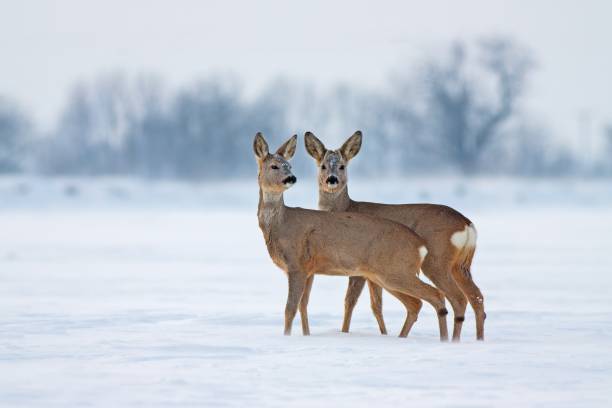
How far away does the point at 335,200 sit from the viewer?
1204cm

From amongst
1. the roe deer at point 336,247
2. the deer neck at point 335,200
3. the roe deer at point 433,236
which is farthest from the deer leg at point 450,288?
the deer neck at point 335,200

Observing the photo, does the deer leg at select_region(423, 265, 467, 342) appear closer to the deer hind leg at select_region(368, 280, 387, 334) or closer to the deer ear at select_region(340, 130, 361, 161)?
the deer hind leg at select_region(368, 280, 387, 334)

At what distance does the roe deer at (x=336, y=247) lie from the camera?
34.8 ft

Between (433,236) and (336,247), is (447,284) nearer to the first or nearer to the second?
(433,236)

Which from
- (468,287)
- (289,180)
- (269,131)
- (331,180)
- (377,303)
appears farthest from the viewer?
(269,131)

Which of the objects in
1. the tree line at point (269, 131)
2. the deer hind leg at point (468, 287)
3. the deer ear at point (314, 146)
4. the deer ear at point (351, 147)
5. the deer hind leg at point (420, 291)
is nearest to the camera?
the deer hind leg at point (420, 291)

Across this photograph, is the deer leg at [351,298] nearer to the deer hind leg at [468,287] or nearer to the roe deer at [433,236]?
the roe deer at [433,236]

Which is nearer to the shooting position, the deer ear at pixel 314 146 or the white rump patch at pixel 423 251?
the white rump patch at pixel 423 251

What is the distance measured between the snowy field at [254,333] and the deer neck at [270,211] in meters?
0.90

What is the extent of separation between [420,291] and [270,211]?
1384 mm

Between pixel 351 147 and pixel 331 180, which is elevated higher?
pixel 351 147

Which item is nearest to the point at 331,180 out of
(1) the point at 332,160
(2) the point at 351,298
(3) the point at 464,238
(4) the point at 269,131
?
(1) the point at 332,160

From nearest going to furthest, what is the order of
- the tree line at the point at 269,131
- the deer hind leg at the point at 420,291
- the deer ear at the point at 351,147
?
the deer hind leg at the point at 420,291 < the deer ear at the point at 351,147 < the tree line at the point at 269,131

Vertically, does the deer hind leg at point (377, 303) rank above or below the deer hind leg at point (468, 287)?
below
